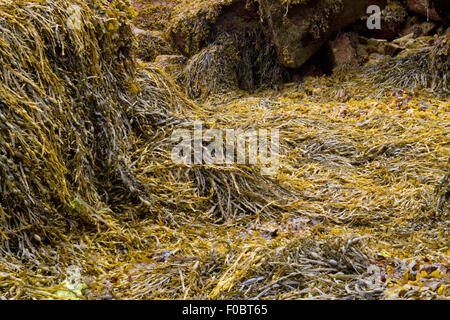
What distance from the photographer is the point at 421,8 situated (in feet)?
17.4

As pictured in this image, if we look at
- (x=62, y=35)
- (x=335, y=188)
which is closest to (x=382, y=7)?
(x=335, y=188)

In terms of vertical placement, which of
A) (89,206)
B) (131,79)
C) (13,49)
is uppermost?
(13,49)

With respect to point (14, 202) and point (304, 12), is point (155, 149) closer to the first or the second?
point (14, 202)

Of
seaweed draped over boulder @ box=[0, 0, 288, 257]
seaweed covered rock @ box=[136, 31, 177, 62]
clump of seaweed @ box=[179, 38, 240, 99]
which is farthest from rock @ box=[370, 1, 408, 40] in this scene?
seaweed draped over boulder @ box=[0, 0, 288, 257]

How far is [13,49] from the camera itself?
88.0 inches

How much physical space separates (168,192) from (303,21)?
309 centimetres

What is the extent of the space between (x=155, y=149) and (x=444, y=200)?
5.40 ft

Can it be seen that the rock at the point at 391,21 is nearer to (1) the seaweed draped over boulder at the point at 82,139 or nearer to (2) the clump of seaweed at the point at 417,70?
(2) the clump of seaweed at the point at 417,70

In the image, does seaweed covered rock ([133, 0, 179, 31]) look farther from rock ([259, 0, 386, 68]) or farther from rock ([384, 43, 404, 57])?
rock ([384, 43, 404, 57])

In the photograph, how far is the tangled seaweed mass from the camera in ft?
5.96

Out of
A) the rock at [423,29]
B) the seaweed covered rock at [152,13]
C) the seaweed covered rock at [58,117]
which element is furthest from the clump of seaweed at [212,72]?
the seaweed covered rock at [152,13]

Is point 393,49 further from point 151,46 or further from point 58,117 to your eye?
point 58,117

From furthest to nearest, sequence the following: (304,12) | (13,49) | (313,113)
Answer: (304,12), (313,113), (13,49)

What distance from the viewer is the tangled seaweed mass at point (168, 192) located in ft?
5.96
